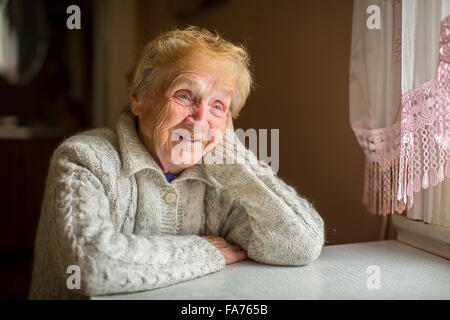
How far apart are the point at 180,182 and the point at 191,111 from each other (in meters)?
0.19

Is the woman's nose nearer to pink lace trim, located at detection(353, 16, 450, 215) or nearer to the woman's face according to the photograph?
the woman's face

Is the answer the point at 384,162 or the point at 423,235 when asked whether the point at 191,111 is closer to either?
the point at 384,162

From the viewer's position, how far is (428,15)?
997mm

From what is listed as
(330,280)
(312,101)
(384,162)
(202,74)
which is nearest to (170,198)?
(202,74)

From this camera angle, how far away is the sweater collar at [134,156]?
3.45 ft

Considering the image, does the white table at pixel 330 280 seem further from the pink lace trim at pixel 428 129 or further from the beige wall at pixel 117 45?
the beige wall at pixel 117 45

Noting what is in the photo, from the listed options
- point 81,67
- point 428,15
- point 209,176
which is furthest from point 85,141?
point 81,67

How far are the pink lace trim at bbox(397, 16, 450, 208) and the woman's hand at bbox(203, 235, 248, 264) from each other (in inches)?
16.3

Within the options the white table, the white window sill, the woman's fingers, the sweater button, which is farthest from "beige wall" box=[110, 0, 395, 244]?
the sweater button

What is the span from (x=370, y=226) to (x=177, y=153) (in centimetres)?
75

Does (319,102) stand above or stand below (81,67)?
below
